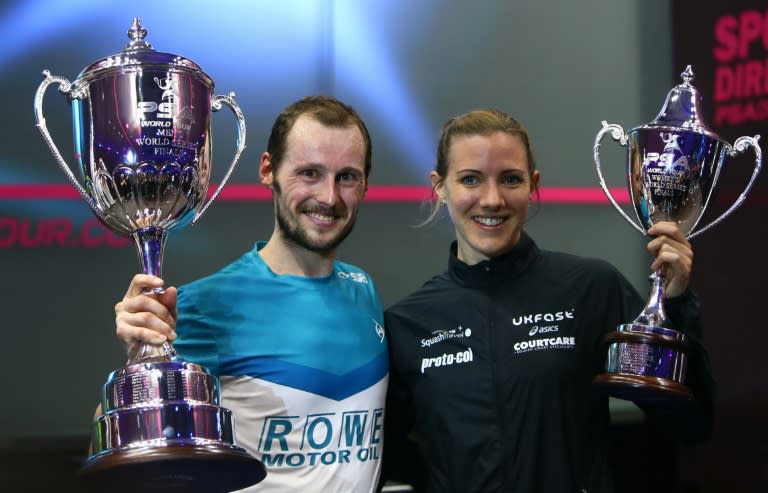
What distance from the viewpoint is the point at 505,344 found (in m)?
2.25

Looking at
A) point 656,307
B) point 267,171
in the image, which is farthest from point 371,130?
point 656,307

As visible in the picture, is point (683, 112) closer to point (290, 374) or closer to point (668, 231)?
point (668, 231)

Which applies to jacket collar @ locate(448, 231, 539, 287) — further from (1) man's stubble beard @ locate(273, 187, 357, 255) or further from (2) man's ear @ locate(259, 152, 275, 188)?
(2) man's ear @ locate(259, 152, 275, 188)

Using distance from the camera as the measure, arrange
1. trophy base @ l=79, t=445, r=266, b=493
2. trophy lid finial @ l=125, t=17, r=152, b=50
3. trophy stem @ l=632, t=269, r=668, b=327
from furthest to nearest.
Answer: trophy stem @ l=632, t=269, r=668, b=327, trophy lid finial @ l=125, t=17, r=152, b=50, trophy base @ l=79, t=445, r=266, b=493

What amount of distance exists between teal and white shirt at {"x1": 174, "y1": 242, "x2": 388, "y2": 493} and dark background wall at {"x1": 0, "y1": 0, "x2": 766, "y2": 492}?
1.50m

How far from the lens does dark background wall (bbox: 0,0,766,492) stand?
358 cm

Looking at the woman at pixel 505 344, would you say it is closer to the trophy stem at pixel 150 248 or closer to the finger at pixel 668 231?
the finger at pixel 668 231

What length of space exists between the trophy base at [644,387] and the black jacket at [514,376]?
0.11 m

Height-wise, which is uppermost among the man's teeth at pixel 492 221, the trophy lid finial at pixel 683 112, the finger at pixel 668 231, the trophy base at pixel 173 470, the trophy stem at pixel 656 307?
the trophy lid finial at pixel 683 112

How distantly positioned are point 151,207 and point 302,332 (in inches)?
18.4

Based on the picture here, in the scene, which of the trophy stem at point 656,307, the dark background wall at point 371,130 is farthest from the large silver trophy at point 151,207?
the dark background wall at point 371,130

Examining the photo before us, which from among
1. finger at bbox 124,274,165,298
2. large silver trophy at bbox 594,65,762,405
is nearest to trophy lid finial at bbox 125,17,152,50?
finger at bbox 124,274,165,298

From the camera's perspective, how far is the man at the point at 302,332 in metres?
2.17

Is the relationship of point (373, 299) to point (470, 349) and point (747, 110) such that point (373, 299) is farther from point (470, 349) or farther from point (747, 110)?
point (747, 110)
